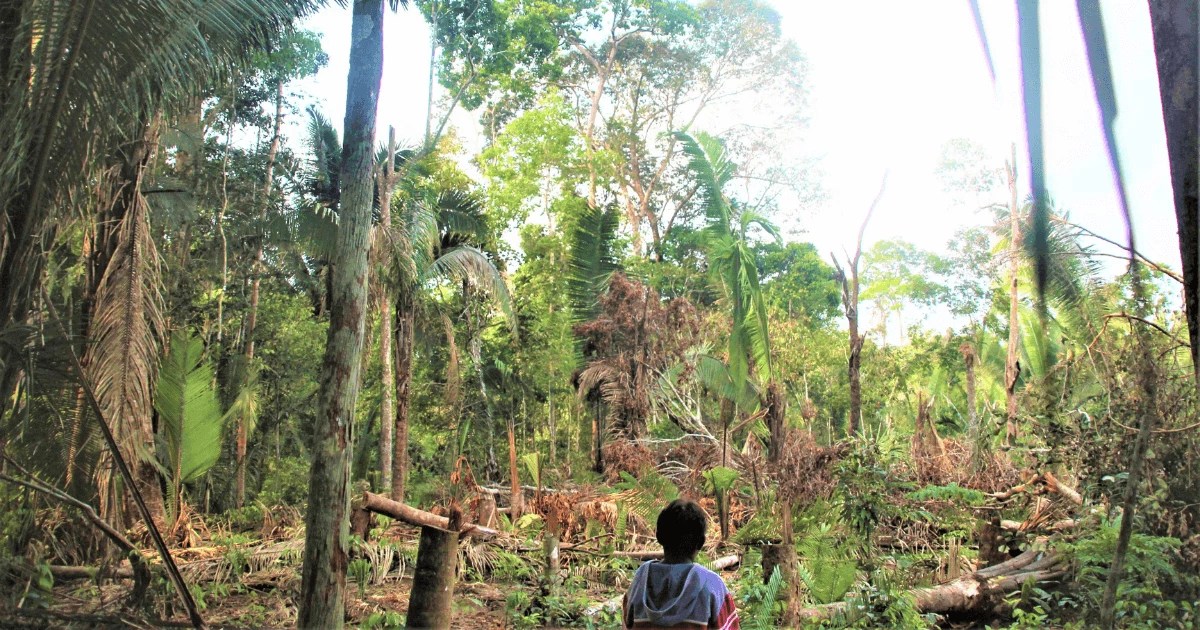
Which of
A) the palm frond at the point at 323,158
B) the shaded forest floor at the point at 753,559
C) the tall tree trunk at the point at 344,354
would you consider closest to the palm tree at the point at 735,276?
the shaded forest floor at the point at 753,559

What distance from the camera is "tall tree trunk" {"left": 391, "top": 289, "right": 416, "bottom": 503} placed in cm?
1153

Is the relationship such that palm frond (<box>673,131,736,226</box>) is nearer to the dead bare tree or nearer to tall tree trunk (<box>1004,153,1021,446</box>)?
the dead bare tree

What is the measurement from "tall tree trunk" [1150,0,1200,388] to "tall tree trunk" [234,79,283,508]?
32.9 ft

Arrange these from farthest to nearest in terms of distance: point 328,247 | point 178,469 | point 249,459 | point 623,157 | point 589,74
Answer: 1. point 589,74
2. point 623,157
3. point 249,459
4. point 328,247
5. point 178,469

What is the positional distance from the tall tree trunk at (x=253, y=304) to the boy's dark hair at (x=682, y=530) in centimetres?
889

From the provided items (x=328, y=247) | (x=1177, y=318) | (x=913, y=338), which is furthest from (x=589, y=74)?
(x=1177, y=318)

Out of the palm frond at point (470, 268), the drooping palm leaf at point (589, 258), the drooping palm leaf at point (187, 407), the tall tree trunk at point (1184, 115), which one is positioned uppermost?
the drooping palm leaf at point (589, 258)

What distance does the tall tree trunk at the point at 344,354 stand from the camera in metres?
5.11

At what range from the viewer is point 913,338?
20625 mm

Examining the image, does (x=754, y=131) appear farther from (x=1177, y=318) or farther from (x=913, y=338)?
(x=1177, y=318)

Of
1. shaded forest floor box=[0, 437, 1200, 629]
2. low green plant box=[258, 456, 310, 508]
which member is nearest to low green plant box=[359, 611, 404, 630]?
shaded forest floor box=[0, 437, 1200, 629]

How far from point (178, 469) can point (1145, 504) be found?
7.62 metres

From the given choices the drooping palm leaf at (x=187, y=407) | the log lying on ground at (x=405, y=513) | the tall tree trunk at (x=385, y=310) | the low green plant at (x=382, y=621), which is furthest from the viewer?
the tall tree trunk at (x=385, y=310)

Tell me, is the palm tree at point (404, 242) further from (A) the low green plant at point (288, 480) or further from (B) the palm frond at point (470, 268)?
(A) the low green plant at point (288, 480)
